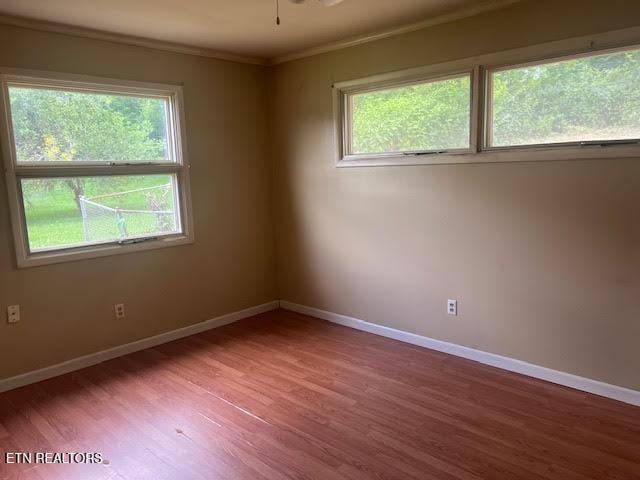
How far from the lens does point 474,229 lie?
321cm

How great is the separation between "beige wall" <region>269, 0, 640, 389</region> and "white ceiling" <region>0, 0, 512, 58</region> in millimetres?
249

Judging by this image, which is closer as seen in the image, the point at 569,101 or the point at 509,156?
the point at 569,101

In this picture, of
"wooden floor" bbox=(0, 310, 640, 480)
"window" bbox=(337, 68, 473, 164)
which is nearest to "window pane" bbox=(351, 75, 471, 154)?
"window" bbox=(337, 68, 473, 164)

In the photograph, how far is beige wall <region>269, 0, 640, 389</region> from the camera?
2666mm

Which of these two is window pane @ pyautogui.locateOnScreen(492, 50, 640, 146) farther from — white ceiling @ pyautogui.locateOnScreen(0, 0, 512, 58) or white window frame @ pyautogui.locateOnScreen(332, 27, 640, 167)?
white ceiling @ pyautogui.locateOnScreen(0, 0, 512, 58)

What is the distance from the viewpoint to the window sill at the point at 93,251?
3.12 metres

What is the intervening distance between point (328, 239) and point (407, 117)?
1.30m

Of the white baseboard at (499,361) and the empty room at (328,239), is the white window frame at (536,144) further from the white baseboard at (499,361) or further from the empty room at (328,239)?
the white baseboard at (499,361)

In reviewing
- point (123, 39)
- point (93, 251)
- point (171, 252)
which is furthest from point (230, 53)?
point (93, 251)

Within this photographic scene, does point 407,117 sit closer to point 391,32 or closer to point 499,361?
point 391,32

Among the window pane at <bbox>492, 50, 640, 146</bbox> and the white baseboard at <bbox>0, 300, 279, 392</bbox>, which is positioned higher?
the window pane at <bbox>492, 50, 640, 146</bbox>

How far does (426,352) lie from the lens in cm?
351

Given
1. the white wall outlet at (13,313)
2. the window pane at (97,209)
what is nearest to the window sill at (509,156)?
the window pane at (97,209)

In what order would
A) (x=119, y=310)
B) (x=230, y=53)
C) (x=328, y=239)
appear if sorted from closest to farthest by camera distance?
(x=119, y=310)
(x=230, y=53)
(x=328, y=239)
